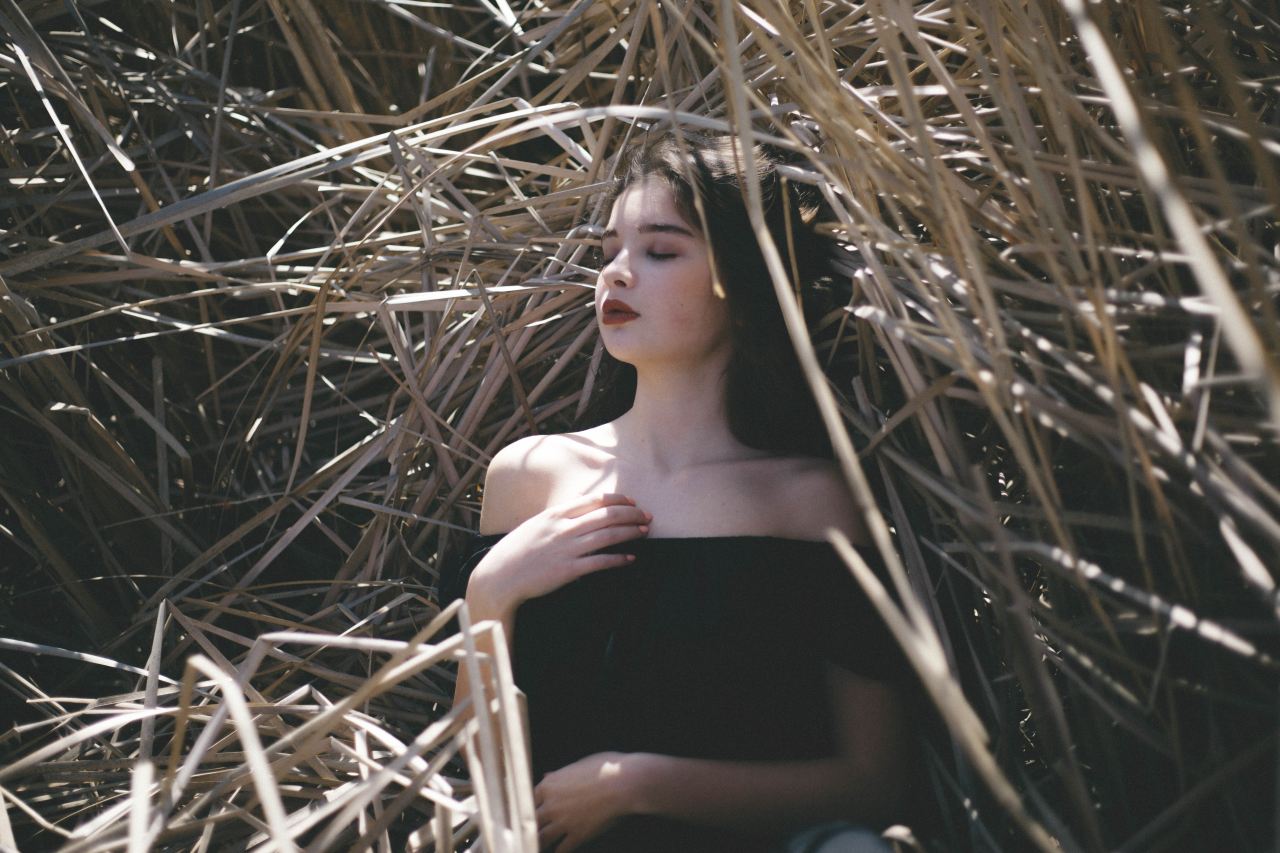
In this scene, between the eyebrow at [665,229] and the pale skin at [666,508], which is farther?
the eyebrow at [665,229]

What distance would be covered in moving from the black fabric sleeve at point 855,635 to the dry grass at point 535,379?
0.06 meters

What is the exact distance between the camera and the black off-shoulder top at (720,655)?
3.50ft

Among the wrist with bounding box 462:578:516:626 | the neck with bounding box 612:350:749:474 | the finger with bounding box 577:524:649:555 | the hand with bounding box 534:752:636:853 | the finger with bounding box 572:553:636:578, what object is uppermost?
the neck with bounding box 612:350:749:474

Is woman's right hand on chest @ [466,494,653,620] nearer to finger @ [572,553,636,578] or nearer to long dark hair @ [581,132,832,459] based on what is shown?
finger @ [572,553,636,578]

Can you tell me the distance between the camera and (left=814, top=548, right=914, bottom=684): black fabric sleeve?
107 centimetres

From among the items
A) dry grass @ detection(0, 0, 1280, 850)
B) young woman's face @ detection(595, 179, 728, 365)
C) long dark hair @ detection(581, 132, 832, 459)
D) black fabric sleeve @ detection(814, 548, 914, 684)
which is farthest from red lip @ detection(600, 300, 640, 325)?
black fabric sleeve @ detection(814, 548, 914, 684)

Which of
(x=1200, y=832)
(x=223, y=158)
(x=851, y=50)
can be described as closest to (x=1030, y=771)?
(x=1200, y=832)

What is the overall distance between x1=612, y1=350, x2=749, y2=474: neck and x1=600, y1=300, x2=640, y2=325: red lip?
0.06 m

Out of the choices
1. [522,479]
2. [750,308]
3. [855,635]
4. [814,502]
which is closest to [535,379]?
[522,479]

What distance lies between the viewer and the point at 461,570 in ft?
4.08

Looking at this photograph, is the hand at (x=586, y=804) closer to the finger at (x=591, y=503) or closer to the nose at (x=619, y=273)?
the finger at (x=591, y=503)

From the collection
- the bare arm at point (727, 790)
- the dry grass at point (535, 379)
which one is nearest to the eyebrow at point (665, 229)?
the dry grass at point (535, 379)

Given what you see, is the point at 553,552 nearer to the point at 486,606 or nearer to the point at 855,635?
the point at 486,606

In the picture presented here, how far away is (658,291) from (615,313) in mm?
56
